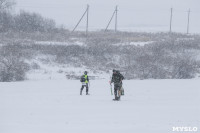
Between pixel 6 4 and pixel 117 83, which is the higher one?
pixel 6 4

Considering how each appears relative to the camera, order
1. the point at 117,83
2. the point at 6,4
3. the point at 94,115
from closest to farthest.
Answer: the point at 94,115 < the point at 117,83 < the point at 6,4

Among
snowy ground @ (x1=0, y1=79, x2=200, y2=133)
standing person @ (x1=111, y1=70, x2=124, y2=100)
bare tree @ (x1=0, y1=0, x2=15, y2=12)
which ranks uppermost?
bare tree @ (x1=0, y1=0, x2=15, y2=12)

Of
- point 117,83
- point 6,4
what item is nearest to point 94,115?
point 117,83

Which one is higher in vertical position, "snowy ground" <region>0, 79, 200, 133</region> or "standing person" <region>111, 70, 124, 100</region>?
"standing person" <region>111, 70, 124, 100</region>

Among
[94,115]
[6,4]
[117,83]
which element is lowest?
[94,115]

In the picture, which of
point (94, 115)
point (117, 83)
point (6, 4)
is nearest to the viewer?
point (94, 115)

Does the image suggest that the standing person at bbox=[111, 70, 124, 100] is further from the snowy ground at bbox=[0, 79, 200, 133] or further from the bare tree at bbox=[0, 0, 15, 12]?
the bare tree at bbox=[0, 0, 15, 12]

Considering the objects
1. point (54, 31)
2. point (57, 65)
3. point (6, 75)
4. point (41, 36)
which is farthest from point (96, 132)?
point (54, 31)

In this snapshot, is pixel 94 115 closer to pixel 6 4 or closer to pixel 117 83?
pixel 117 83

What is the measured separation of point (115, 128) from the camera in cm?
1205

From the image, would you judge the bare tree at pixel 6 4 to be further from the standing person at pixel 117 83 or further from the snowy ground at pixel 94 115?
the standing person at pixel 117 83

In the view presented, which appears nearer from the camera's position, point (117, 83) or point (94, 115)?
point (94, 115)

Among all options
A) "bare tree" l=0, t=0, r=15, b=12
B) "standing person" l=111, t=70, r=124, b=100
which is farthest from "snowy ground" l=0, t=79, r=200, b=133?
"bare tree" l=0, t=0, r=15, b=12

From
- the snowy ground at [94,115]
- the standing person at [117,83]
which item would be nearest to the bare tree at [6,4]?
the snowy ground at [94,115]
